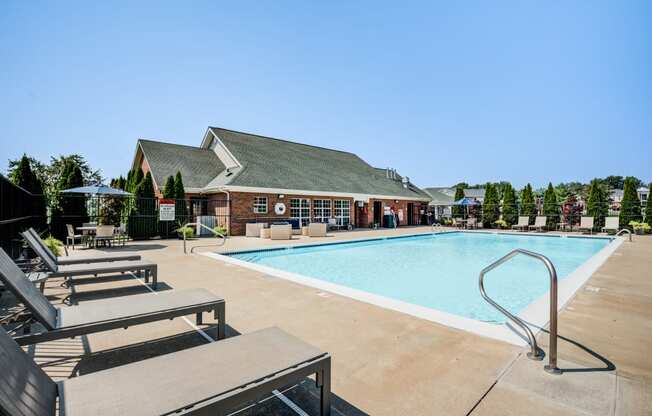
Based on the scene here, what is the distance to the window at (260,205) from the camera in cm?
1797

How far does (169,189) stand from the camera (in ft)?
52.8

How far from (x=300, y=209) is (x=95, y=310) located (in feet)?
55.5

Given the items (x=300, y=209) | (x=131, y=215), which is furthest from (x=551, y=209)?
(x=131, y=215)

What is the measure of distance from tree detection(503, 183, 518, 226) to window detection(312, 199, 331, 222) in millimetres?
13912

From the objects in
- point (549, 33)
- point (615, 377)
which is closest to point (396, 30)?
point (549, 33)

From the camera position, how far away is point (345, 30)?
1314 cm

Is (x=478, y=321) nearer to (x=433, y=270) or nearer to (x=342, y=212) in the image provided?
(x=433, y=270)

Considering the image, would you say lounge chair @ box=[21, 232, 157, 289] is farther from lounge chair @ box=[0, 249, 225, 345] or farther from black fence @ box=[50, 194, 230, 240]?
black fence @ box=[50, 194, 230, 240]

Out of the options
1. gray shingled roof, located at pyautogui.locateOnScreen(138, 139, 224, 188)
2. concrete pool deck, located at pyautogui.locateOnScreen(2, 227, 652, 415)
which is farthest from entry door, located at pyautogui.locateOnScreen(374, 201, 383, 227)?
concrete pool deck, located at pyautogui.locateOnScreen(2, 227, 652, 415)

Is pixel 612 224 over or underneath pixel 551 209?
underneath

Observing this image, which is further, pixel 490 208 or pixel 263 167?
pixel 490 208

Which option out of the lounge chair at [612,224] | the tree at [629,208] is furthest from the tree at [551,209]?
the tree at [629,208]

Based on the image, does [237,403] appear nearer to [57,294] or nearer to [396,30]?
[57,294]

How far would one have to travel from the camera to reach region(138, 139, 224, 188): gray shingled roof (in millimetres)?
18547
